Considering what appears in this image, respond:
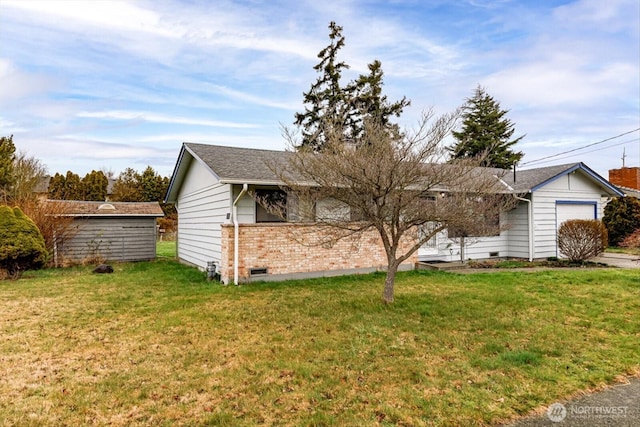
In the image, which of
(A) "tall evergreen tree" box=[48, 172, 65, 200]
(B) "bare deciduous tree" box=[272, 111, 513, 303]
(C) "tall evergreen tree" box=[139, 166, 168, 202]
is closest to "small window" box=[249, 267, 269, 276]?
(B) "bare deciduous tree" box=[272, 111, 513, 303]

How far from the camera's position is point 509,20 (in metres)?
Result: 10.6

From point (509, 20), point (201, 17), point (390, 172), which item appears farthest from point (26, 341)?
point (509, 20)

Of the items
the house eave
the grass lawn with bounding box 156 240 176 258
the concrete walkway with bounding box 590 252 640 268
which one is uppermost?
the house eave

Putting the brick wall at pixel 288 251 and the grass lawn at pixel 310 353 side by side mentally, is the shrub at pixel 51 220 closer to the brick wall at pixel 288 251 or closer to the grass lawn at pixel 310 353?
the grass lawn at pixel 310 353

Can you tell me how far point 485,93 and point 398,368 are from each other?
114 feet

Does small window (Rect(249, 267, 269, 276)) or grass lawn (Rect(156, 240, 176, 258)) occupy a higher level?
small window (Rect(249, 267, 269, 276))

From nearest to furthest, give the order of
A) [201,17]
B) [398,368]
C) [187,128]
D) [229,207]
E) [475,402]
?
[475,402] < [398,368] < [229,207] < [201,17] < [187,128]

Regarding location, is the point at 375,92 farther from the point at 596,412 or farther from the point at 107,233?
the point at 596,412

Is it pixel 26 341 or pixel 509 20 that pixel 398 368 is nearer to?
pixel 26 341

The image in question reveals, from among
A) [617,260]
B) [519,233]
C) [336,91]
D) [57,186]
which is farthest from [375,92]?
[57,186]

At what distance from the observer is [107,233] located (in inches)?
619

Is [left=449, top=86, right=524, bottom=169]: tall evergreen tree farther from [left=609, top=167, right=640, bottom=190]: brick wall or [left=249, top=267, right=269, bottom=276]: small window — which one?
[left=249, top=267, right=269, bottom=276]: small window

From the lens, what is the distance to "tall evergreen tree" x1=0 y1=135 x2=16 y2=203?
67.2 feet

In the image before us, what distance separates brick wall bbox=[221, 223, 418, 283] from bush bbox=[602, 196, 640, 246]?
1336 cm
